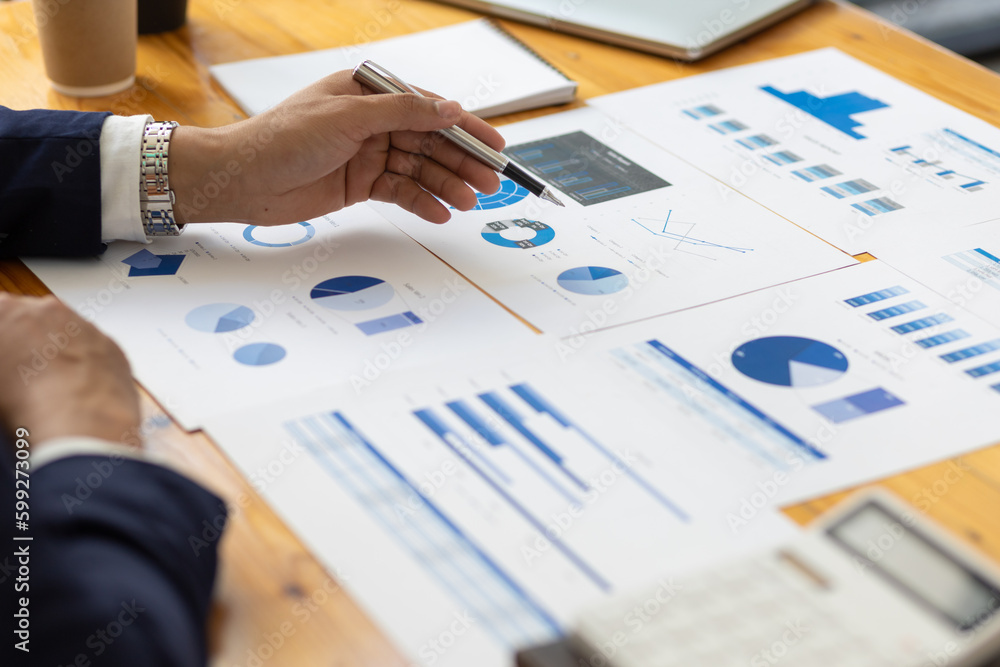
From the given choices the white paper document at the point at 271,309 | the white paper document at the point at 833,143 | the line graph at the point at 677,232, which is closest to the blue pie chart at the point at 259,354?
the white paper document at the point at 271,309

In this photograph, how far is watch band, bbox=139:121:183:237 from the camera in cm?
90

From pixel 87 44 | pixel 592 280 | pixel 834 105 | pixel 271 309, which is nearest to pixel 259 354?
pixel 271 309

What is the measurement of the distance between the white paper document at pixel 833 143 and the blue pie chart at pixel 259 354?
54 centimetres

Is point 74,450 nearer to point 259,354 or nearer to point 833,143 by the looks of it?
point 259,354

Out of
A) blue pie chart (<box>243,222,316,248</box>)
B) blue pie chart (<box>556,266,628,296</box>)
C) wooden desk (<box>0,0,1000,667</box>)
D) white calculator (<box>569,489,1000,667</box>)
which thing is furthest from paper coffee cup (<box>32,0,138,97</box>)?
white calculator (<box>569,489,1000,667</box>)

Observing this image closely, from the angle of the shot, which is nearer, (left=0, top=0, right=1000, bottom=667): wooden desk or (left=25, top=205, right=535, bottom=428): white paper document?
(left=0, top=0, right=1000, bottom=667): wooden desk

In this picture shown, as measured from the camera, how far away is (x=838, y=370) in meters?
0.78

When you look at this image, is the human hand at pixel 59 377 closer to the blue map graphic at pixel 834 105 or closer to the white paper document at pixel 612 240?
the white paper document at pixel 612 240

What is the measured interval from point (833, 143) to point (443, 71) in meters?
0.48

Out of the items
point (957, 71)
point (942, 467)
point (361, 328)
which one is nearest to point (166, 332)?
point (361, 328)

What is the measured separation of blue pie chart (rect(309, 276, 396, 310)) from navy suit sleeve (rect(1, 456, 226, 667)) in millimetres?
266

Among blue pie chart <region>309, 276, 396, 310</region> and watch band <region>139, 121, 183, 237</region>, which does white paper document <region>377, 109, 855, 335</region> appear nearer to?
blue pie chart <region>309, 276, 396, 310</region>

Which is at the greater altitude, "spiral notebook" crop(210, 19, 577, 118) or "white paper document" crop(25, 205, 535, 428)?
"spiral notebook" crop(210, 19, 577, 118)

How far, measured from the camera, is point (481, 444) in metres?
0.68
